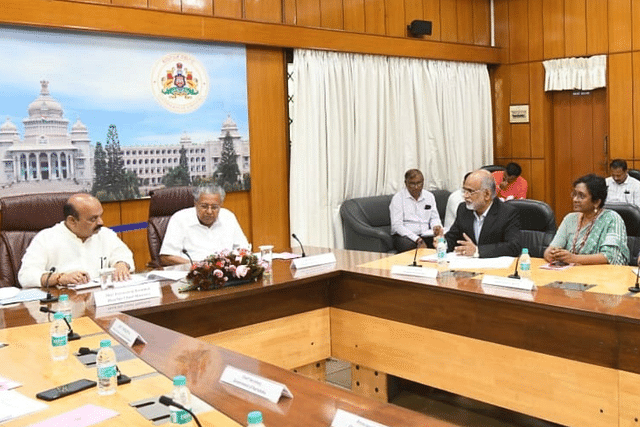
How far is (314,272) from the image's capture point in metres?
4.00

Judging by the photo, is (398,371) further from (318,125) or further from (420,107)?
(420,107)

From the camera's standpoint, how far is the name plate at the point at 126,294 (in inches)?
133

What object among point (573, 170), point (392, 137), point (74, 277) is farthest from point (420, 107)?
point (74, 277)

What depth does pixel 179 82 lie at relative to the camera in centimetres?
599

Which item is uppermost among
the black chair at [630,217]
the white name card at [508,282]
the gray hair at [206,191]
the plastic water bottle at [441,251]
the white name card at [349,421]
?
the gray hair at [206,191]

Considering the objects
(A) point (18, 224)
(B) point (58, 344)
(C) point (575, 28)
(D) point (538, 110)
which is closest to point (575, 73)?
Answer: (C) point (575, 28)

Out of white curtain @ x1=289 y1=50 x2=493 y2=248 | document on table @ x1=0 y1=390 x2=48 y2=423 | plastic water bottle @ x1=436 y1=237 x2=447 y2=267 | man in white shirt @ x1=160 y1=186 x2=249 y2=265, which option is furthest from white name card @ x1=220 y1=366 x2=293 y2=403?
white curtain @ x1=289 y1=50 x2=493 y2=248

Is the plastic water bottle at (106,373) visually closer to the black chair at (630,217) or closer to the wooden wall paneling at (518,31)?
the black chair at (630,217)

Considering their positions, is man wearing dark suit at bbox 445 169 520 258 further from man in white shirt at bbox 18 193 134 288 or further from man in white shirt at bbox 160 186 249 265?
man in white shirt at bbox 18 193 134 288

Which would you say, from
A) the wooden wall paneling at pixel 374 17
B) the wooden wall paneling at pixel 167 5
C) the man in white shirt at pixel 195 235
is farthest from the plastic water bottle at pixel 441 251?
the wooden wall paneling at pixel 374 17

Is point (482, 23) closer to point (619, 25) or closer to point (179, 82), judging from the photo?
point (619, 25)

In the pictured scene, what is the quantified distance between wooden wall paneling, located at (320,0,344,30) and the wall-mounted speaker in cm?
95

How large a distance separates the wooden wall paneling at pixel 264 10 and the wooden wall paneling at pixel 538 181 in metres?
3.62

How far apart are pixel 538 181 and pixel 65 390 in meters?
7.25
